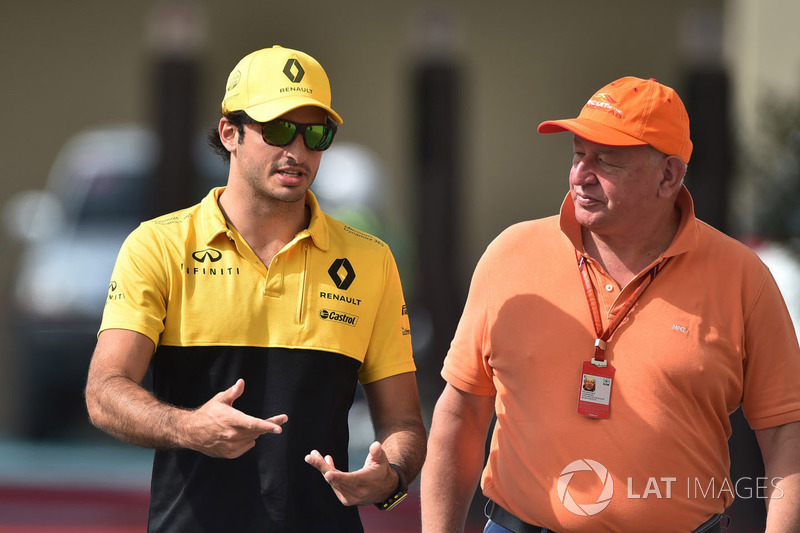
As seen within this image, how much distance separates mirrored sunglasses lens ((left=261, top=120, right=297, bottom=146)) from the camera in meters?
2.96

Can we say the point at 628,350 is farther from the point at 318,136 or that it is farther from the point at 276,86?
the point at 276,86

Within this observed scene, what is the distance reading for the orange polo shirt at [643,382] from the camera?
3.00 meters

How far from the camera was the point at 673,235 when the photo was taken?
3207mm

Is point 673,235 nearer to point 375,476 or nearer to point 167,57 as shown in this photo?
point 375,476

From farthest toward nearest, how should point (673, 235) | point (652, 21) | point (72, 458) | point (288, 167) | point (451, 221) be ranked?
point (652, 21) → point (451, 221) → point (72, 458) → point (673, 235) → point (288, 167)

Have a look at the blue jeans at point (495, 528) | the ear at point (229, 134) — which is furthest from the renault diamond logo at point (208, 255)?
the blue jeans at point (495, 528)

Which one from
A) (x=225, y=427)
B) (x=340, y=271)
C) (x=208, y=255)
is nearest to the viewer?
(x=225, y=427)

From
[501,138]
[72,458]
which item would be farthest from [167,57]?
[501,138]

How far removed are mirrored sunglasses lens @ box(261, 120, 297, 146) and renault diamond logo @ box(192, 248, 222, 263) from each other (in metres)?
0.30

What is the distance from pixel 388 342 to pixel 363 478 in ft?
1.47

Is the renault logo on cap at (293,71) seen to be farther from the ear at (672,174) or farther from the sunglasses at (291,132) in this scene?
the ear at (672,174)

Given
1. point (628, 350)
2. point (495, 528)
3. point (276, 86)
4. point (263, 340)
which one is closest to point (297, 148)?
point (276, 86)

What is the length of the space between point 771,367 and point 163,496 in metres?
1.56

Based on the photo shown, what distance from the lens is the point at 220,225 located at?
2.97 meters
